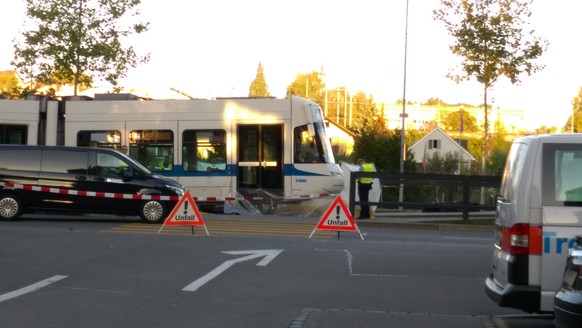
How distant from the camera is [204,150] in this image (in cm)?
2603

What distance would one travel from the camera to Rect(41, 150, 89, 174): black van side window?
68.3ft

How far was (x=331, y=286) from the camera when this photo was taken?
11844mm

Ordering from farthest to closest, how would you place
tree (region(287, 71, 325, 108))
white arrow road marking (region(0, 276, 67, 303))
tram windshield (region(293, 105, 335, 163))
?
tree (region(287, 71, 325, 108)) < tram windshield (region(293, 105, 335, 163)) < white arrow road marking (region(0, 276, 67, 303))

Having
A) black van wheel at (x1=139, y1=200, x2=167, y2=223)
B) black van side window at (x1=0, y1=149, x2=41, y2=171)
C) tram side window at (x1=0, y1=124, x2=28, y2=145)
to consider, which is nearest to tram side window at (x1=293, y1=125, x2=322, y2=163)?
black van wheel at (x1=139, y1=200, x2=167, y2=223)

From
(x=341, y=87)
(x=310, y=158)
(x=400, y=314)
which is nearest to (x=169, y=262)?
(x=400, y=314)

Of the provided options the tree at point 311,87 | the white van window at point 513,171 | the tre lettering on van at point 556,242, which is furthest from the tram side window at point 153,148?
the tree at point 311,87

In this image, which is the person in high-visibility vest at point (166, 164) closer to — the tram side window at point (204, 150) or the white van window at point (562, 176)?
the tram side window at point (204, 150)

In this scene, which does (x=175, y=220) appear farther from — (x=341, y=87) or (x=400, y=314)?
(x=341, y=87)

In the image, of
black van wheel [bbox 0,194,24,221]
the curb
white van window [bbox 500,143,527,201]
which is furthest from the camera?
the curb

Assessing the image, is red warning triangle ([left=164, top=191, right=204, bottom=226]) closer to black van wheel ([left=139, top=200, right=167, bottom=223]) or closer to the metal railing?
black van wheel ([left=139, top=200, right=167, bottom=223])

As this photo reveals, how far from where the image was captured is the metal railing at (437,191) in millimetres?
22750

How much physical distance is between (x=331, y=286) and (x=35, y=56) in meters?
25.9

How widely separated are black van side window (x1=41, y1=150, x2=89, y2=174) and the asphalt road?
2568 millimetres

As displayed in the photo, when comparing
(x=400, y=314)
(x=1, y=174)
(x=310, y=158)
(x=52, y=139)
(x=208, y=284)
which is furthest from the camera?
(x=52, y=139)
